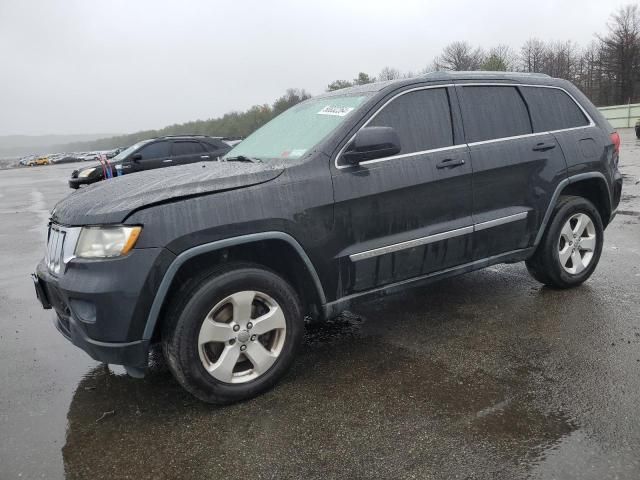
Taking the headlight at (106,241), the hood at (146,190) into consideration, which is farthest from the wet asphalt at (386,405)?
the hood at (146,190)

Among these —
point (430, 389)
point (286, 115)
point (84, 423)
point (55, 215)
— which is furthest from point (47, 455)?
point (286, 115)

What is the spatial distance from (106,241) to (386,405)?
1.77m

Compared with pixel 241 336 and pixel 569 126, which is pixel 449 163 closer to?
pixel 569 126

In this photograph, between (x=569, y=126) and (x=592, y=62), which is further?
(x=592, y=62)

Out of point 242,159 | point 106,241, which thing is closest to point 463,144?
point 242,159

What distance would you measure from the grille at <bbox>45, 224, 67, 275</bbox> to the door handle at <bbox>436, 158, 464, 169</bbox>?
2.45 metres

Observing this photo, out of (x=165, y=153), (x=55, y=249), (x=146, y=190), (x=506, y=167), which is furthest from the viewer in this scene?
(x=165, y=153)

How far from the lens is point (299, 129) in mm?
3824

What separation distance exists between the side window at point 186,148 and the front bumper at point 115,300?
1098 cm

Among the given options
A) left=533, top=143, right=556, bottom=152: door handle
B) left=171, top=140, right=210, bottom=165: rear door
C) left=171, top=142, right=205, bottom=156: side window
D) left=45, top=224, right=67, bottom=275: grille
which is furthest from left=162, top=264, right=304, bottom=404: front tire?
left=171, top=142, right=205, bottom=156: side window

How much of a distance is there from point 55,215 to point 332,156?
1758 millimetres

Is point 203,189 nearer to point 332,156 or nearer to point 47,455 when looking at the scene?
point 332,156

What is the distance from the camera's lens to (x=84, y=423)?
2.97 m

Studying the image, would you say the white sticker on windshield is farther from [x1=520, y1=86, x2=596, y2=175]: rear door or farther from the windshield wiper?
[x1=520, y1=86, x2=596, y2=175]: rear door
